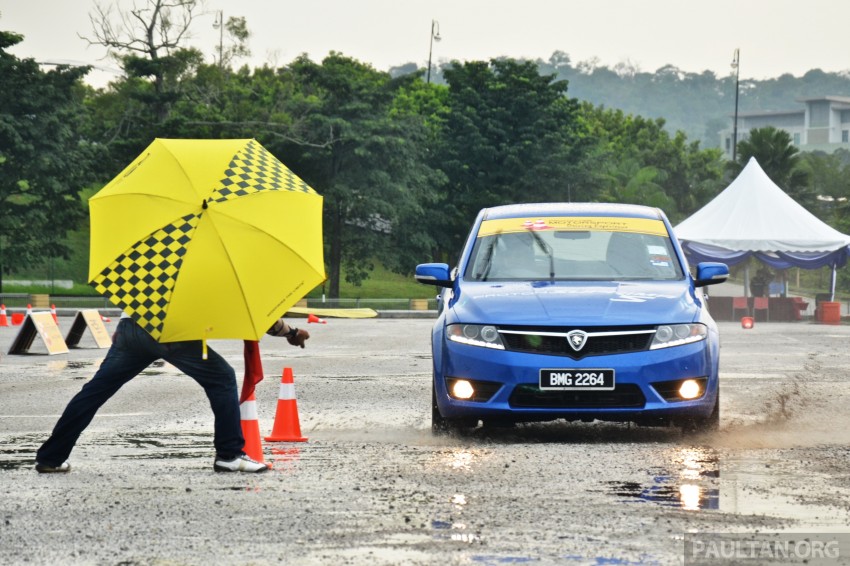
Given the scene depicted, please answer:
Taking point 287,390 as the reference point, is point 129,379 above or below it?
above

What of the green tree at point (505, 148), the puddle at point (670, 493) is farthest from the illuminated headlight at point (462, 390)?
the green tree at point (505, 148)

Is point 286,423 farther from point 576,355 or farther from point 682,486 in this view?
point 682,486

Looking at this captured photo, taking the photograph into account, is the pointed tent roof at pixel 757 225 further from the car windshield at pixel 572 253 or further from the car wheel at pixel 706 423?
the car wheel at pixel 706 423

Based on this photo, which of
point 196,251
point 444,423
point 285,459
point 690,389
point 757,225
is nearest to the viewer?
point 196,251

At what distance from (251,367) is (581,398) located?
2.27 meters

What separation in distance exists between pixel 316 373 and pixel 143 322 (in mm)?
9481

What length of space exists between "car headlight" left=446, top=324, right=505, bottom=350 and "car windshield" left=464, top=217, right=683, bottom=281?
104cm

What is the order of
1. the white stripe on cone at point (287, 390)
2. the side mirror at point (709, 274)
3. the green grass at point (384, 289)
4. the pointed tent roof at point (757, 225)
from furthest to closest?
the green grass at point (384, 289), the pointed tent roof at point (757, 225), the side mirror at point (709, 274), the white stripe on cone at point (287, 390)

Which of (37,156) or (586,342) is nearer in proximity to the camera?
(586,342)

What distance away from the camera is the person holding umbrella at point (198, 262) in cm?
789

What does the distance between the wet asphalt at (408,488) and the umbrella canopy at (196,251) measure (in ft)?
3.08

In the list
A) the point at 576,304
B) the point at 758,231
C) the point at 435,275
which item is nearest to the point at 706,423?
the point at 576,304

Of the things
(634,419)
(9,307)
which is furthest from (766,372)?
(9,307)

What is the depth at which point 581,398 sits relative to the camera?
9.59m
